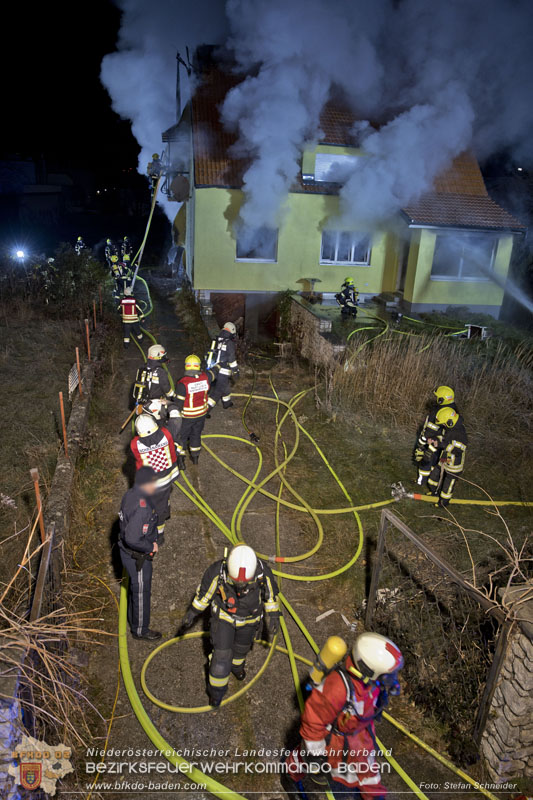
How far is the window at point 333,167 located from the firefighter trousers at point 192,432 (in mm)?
11571

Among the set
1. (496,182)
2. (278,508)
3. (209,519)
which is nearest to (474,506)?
(278,508)

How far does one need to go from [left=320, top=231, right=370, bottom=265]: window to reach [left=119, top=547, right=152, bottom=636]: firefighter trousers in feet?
45.1

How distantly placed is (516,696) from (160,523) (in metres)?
3.52

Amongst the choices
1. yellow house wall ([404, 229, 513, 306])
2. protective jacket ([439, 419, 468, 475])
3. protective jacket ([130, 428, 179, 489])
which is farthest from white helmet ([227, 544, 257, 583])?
yellow house wall ([404, 229, 513, 306])

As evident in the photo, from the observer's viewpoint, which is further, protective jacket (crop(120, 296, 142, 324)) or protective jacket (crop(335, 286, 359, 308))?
protective jacket (crop(335, 286, 359, 308))

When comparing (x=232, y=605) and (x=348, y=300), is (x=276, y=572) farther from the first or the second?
(x=348, y=300)

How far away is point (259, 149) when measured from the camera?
15.0m

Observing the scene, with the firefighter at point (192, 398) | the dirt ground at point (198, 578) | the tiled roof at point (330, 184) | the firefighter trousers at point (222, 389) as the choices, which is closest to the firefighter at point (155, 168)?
the tiled roof at point (330, 184)

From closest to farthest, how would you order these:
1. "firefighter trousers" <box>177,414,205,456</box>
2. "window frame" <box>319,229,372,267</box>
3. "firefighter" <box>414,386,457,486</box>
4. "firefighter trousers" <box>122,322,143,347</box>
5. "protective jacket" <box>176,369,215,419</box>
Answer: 1. "firefighter" <box>414,386,457,486</box>
2. "protective jacket" <box>176,369,215,419</box>
3. "firefighter trousers" <box>177,414,205,456</box>
4. "firefighter trousers" <box>122,322,143,347</box>
5. "window frame" <box>319,229,372,267</box>

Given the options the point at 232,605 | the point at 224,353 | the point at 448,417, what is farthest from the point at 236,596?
the point at 224,353

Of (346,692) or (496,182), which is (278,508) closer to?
(346,692)

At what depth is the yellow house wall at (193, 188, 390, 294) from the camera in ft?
51.3

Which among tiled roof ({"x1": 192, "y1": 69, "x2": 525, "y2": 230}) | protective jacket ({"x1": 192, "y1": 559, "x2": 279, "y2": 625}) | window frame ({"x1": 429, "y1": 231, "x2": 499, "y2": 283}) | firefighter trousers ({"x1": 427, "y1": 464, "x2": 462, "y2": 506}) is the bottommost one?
firefighter trousers ({"x1": 427, "y1": 464, "x2": 462, "y2": 506})

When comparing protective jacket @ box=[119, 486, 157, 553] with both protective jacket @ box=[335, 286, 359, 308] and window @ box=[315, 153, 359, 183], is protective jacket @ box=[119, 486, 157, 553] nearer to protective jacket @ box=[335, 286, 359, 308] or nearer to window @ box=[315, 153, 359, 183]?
protective jacket @ box=[335, 286, 359, 308]
